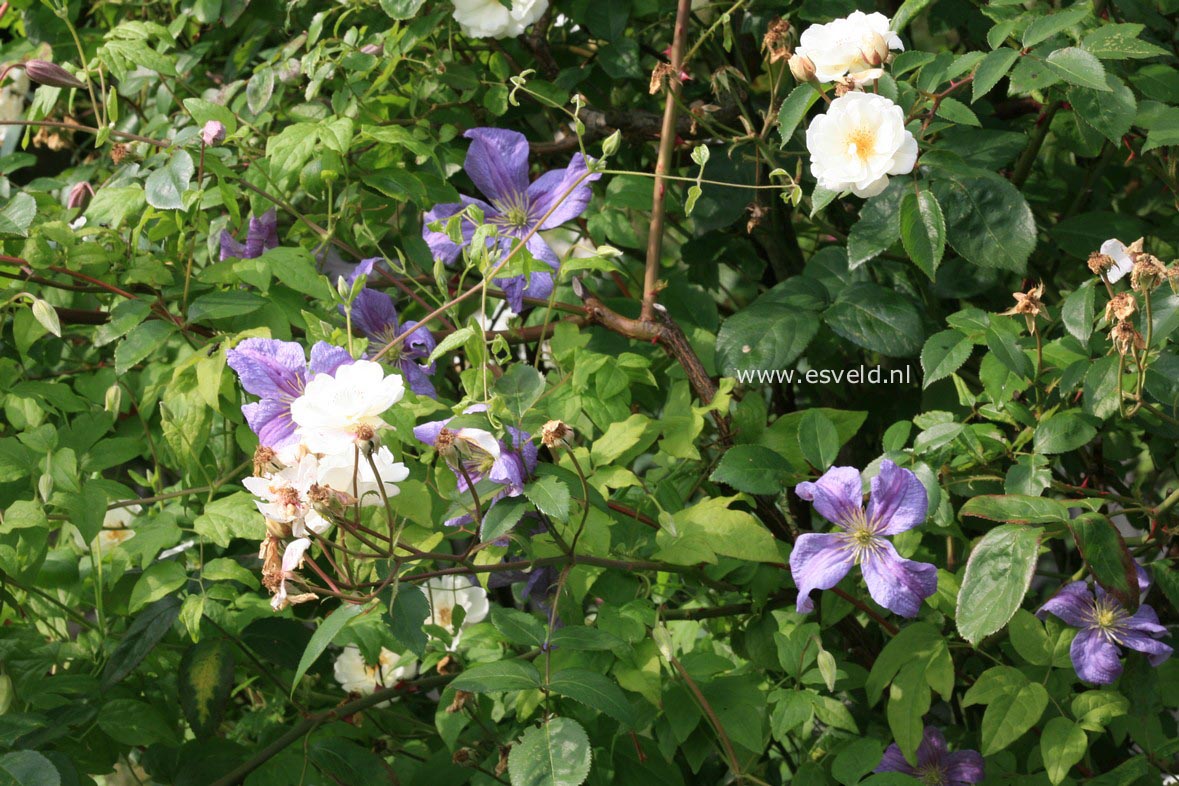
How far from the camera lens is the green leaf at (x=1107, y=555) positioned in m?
0.82

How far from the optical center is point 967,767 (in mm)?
1040

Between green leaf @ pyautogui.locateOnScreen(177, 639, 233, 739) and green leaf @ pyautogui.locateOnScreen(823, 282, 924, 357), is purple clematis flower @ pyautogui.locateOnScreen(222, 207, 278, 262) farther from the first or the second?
green leaf @ pyautogui.locateOnScreen(823, 282, 924, 357)

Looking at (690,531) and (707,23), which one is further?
(707,23)

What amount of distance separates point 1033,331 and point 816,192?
19 cm

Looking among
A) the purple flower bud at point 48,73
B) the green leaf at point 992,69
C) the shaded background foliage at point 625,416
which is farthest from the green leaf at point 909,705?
the purple flower bud at point 48,73

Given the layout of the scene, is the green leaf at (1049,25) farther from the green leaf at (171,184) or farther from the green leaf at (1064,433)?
the green leaf at (171,184)

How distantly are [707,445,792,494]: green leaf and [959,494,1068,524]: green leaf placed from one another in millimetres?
165

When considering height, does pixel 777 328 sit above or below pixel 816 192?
below

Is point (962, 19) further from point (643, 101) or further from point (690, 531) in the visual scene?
point (690, 531)

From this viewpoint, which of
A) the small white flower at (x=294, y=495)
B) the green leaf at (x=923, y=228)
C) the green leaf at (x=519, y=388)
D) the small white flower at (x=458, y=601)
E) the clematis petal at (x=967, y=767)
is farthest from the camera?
the small white flower at (x=458, y=601)

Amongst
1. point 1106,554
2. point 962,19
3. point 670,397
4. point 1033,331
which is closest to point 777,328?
point 670,397

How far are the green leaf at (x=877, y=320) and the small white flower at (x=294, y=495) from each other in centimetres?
51

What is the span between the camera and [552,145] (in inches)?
50.3

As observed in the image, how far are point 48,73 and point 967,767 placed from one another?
3.36ft
